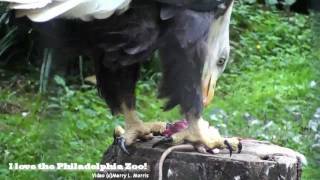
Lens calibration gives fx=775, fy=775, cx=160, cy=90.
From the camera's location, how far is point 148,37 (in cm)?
205

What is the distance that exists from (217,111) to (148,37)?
158cm

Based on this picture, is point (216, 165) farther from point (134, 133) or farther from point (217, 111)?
point (217, 111)

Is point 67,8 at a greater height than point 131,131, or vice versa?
point 67,8

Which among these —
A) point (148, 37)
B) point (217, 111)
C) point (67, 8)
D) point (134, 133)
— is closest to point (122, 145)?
point (134, 133)

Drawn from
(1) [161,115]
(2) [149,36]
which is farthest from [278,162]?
(1) [161,115]

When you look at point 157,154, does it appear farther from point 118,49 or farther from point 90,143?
point 90,143

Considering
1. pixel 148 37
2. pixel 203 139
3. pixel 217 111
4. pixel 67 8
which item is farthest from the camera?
pixel 217 111

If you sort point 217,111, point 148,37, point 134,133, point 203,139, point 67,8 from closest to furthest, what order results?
point 67,8 → point 148,37 → point 203,139 → point 134,133 → point 217,111

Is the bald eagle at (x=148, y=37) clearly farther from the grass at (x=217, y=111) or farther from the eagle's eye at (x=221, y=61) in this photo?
the grass at (x=217, y=111)

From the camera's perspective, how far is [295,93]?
412 cm

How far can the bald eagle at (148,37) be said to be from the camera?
1976mm

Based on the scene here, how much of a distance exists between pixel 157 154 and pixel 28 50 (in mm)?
1717

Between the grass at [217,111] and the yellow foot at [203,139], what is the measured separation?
1.91 feet

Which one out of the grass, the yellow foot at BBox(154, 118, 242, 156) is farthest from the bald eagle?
the grass
